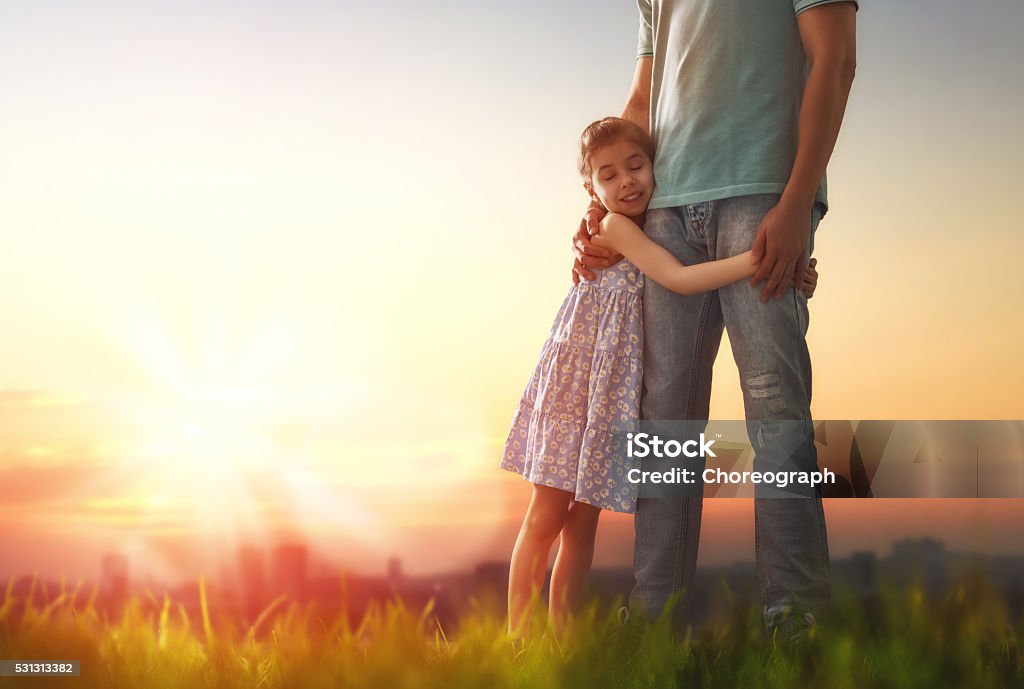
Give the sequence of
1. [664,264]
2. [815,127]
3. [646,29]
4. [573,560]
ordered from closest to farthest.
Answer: [815,127], [664,264], [573,560], [646,29]

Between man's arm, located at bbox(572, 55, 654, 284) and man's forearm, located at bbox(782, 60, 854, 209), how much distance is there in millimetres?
348

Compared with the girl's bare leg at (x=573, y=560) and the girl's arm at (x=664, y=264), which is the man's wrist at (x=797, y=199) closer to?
the girl's arm at (x=664, y=264)

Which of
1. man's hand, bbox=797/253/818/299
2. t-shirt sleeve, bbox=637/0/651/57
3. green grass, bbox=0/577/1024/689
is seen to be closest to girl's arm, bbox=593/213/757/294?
man's hand, bbox=797/253/818/299

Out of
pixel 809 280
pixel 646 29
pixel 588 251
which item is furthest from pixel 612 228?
pixel 646 29

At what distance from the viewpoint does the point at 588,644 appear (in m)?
1.51

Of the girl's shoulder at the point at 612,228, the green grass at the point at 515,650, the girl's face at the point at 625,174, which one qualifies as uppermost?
A: the girl's face at the point at 625,174

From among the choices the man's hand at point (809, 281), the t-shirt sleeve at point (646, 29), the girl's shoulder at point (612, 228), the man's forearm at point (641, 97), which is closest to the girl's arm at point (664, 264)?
the girl's shoulder at point (612, 228)

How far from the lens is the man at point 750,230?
4.69 ft

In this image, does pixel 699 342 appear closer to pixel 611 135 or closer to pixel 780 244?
pixel 780 244

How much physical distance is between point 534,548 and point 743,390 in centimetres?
47

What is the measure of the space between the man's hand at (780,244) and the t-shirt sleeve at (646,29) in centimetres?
51

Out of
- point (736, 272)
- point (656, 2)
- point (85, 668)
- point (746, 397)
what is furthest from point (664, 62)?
point (85, 668)

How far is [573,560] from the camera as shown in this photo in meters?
1.63

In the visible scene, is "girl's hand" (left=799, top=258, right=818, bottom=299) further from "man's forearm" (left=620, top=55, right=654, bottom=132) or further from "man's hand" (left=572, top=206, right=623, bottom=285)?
"man's forearm" (left=620, top=55, right=654, bottom=132)
